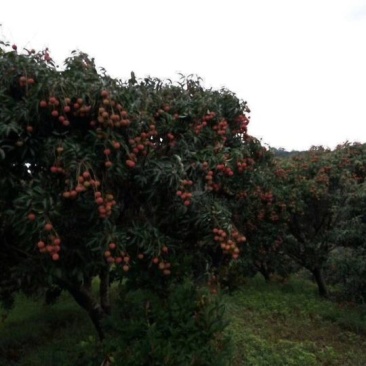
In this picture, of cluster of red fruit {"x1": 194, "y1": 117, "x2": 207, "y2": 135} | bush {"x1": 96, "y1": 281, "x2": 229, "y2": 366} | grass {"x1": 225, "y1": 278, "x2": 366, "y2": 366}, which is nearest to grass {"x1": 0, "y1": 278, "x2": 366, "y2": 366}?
grass {"x1": 225, "y1": 278, "x2": 366, "y2": 366}

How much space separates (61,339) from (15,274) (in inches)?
193

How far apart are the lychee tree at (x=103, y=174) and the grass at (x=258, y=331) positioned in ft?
4.64

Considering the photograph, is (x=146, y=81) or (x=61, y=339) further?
(x=61, y=339)

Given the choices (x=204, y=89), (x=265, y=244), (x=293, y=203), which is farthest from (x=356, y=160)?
(x=204, y=89)

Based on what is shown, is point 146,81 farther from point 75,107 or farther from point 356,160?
point 356,160

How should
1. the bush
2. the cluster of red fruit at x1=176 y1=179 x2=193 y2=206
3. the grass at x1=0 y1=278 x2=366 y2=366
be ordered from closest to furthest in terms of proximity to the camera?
the bush → the cluster of red fruit at x1=176 y1=179 x2=193 y2=206 → the grass at x1=0 y1=278 x2=366 y2=366

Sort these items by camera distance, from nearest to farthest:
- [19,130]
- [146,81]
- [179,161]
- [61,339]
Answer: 1. [19,130]
2. [179,161]
3. [146,81]
4. [61,339]

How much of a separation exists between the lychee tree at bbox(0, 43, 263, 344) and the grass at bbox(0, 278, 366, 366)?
4.64 ft

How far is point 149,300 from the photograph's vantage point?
4.40 m

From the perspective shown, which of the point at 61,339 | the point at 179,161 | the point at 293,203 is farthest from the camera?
the point at 293,203

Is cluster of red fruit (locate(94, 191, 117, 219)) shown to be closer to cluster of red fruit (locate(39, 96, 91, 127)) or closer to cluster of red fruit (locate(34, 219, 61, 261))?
cluster of red fruit (locate(34, 219, 61, 261))

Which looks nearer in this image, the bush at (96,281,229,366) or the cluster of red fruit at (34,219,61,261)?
the cluster of red fruit at (34,219,61,261)

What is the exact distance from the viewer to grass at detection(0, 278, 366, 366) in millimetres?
7527

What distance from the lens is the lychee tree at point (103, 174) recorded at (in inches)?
150
